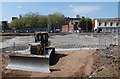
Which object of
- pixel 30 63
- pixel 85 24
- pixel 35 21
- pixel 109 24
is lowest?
pixel 30 63

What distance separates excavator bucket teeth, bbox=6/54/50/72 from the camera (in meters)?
10.3

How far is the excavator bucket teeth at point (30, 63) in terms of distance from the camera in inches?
406

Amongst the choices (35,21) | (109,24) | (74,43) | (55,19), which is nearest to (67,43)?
(74,43)

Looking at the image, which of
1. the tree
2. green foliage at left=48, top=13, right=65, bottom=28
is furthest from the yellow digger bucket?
green foliage at left=48, top=13, right=65, bottom=28

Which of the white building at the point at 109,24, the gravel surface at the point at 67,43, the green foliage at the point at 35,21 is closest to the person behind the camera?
the gravel surface at the point at 67,43

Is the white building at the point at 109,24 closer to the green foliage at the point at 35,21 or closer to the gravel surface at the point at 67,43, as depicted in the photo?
the green foliage at the point at 35,21

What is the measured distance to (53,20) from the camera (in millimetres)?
80375

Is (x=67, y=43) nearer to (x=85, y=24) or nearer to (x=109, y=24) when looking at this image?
(x=109, y=24)

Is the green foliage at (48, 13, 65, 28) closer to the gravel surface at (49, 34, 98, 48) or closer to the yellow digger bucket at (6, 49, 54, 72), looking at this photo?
the gravel surface at (49, 34, 98, 48)

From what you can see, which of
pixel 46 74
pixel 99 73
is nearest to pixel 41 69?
pixel 46 74

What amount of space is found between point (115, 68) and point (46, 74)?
162 inches

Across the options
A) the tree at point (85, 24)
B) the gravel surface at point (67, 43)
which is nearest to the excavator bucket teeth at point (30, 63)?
the gravel surface at point (67, 43)

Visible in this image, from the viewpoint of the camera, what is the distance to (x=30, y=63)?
415 inches

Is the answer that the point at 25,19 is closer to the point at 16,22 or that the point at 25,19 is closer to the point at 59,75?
the point at 16,22
